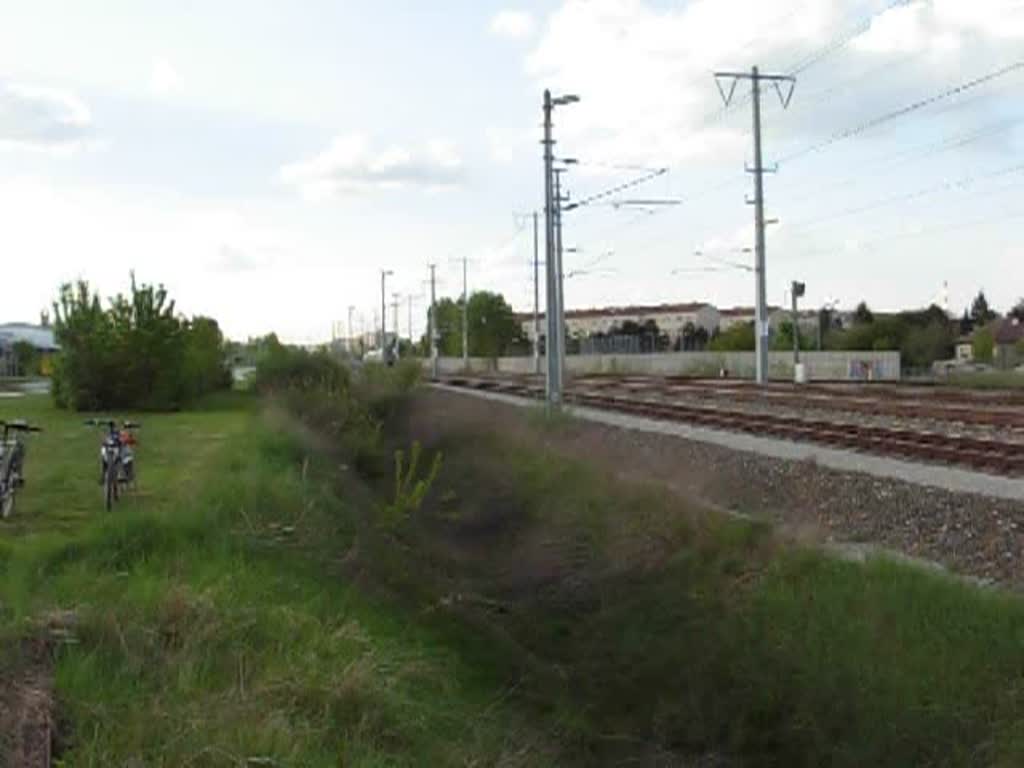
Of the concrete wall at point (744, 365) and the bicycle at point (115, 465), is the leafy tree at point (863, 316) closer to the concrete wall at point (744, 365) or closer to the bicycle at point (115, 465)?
the concrete wall at point (744, 365)

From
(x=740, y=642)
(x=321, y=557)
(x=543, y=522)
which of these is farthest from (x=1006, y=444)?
(x=321, y=557)

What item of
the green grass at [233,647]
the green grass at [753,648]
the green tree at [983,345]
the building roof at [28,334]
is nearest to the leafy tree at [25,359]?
the building roof at [28,334]

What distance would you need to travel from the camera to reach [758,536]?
13.9 m

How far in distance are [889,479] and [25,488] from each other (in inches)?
488

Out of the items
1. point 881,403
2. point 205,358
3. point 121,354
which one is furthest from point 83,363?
point 881,403

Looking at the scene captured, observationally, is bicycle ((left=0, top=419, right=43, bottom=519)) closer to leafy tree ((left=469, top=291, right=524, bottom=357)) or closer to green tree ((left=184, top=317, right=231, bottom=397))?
green tree ((left=184, top=317, right=231, bottom=397))

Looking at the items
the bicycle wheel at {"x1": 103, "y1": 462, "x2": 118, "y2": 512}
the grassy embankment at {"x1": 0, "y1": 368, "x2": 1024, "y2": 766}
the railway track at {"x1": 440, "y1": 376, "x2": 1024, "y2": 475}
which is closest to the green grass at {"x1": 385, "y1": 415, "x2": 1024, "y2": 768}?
the grassy embankment at {"x1": 0, "y1": 368, "x2": 1024, "y2": 766}

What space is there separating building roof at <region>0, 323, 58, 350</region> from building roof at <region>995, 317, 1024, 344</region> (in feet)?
305

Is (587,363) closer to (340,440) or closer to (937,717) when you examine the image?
(340,440)

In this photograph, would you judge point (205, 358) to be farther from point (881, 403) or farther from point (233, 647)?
point (233, 647)

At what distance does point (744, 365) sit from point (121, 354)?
46904 millimetres

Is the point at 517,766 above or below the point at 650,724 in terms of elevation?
above

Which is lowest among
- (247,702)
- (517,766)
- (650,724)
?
(650,724)

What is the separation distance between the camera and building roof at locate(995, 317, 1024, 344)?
387 ft
